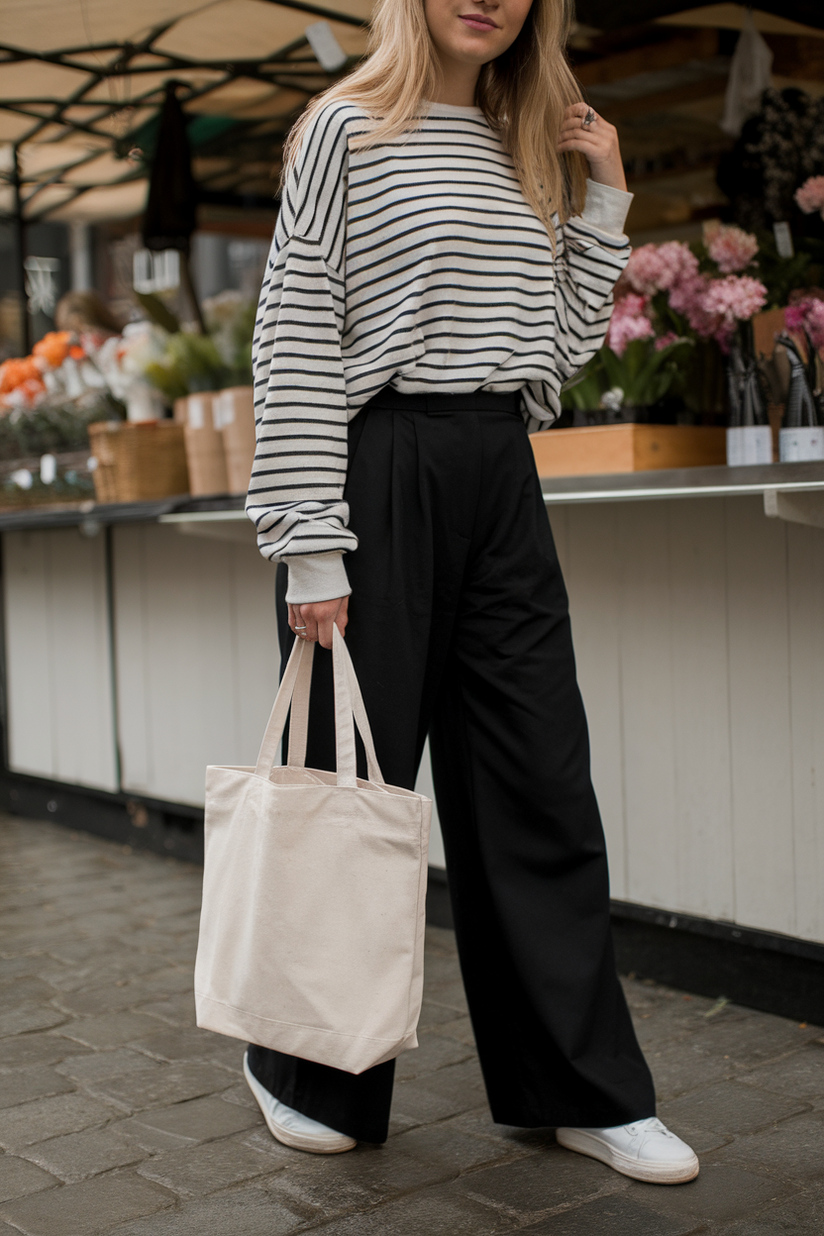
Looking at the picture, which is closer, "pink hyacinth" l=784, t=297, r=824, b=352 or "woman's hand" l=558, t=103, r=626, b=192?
"woman's hand" l=558, t=103, r=626, b=192

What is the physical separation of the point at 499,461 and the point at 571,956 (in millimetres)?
782

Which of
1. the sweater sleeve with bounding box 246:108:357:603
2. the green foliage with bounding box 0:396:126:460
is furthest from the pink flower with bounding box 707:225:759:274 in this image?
the green foliage with bounding box 0:396:126:460

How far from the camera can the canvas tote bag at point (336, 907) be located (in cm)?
191

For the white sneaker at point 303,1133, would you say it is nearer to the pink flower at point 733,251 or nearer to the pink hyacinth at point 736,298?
the pink hyacinth at point 736,298

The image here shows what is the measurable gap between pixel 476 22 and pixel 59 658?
11.5ft

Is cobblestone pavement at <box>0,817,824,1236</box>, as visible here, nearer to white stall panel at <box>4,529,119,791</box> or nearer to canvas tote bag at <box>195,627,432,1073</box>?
canvas tote bag at <box>195,627,432,1073</box>

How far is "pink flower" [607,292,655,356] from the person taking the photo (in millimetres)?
2975

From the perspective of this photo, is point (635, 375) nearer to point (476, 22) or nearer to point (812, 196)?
point (812, 196)

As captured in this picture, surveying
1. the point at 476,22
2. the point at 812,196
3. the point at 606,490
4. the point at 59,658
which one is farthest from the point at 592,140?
the point at 59,658

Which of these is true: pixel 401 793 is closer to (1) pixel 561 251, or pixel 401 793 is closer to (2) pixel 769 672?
(1) pixel 561 251

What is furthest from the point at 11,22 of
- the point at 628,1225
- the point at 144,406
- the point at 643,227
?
the point at 628,1225

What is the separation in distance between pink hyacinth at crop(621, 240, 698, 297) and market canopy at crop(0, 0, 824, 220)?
1.03 metres

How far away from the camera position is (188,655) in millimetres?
4387

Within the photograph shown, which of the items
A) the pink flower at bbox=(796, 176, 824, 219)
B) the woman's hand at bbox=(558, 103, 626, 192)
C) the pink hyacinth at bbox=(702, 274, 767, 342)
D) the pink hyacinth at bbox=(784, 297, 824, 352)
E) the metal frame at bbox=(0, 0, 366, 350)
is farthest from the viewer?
the metal frame at bbox=(0, 0, 366, 350)
